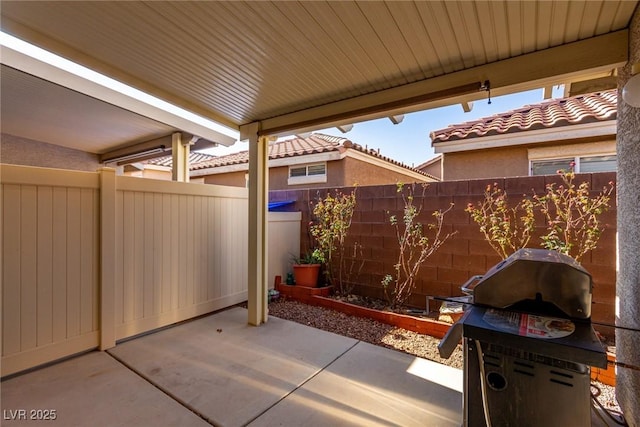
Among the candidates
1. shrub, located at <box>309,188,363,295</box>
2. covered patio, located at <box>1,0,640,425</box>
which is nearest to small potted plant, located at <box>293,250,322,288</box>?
shrub, located at <box>309,188,363,295</box>

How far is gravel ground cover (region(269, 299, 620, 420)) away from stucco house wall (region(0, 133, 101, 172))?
534cm

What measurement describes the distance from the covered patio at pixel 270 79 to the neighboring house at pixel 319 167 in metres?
4.24

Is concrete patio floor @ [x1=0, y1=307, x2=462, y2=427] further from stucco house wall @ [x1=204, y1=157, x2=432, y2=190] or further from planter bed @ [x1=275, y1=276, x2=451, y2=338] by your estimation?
stucco house wall @ [x1=204, y1=157, x2=432, y2=190]

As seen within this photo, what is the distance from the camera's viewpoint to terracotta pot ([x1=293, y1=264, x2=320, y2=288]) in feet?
16.5

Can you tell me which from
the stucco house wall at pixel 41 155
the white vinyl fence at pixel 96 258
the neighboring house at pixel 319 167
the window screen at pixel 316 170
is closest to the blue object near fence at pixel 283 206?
the white vinyl fence at pixel 96 258

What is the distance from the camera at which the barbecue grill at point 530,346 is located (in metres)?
1.26

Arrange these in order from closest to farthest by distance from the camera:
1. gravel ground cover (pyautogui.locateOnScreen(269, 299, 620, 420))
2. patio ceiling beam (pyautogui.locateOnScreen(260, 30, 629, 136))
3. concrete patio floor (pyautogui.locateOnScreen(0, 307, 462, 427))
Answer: patio ceiling beam (pyautogui.locateOnScreen(260, 30, 629, 136))
concrete patio floor (pyautogui.locateOnScreen(0, 307, 462, 427))
gravel ground cover (pyautogui.locateOnScreen(269, 299, 620, 420))

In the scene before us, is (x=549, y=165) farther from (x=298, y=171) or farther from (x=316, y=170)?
(x=298, y=171)

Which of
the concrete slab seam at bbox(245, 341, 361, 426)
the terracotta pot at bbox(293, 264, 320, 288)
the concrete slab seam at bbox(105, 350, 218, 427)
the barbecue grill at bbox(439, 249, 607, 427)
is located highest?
the barbecue grill at bbox(439, 249, 607, 427)

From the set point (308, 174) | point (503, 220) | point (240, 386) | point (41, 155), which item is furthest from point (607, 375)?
point (41, 155)

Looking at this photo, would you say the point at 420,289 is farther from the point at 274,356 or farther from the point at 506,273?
the point at 506,273

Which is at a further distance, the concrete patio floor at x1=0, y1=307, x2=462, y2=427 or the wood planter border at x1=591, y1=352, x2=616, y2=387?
the wood planter border at x1=591, y1=352, x2=616, y2=387

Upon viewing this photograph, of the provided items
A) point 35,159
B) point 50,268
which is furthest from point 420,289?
point 35,159

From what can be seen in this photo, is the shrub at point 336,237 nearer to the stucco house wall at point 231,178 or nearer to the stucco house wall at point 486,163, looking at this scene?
the stucco house wall at point 486,163
